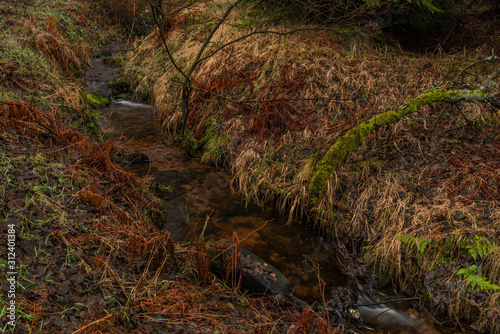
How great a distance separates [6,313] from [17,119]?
9.66ft

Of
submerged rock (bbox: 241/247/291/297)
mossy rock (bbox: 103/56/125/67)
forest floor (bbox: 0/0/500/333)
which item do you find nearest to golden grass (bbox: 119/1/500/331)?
forest floor (bbox: 0/0/500/333)

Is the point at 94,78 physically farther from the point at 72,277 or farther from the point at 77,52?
the point at 72,277

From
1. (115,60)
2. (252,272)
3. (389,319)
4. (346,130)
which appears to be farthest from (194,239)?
(115,60)

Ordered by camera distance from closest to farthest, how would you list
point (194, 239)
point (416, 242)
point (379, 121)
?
point (416, 242) → point (194, 239) → point (379, 121)

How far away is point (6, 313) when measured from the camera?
1969 millimetres

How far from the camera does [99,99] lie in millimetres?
7910

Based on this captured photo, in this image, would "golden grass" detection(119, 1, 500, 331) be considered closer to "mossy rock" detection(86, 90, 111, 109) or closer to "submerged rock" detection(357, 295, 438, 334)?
"submerged rock" detection(357, 295, 438, 334)

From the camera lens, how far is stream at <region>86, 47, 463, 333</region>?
3.31 metres

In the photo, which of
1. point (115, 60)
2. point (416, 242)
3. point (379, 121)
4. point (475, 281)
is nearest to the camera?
point (475, 281)

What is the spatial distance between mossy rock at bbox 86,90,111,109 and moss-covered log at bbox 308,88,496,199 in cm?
583

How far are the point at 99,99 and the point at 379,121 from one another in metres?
6.76

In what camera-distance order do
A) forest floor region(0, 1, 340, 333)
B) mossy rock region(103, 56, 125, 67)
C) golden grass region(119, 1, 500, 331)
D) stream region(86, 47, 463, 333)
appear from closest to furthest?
forest floor region(0, 1, 340, 333) → stream region(86, 47, 463, 333) → golden grass region(119, 1, 500, 331) → mossy rock region(103, 56, 125, 67)

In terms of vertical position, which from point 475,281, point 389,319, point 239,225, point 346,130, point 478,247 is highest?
point 346,130

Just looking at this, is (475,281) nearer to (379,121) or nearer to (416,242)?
(416,242)
